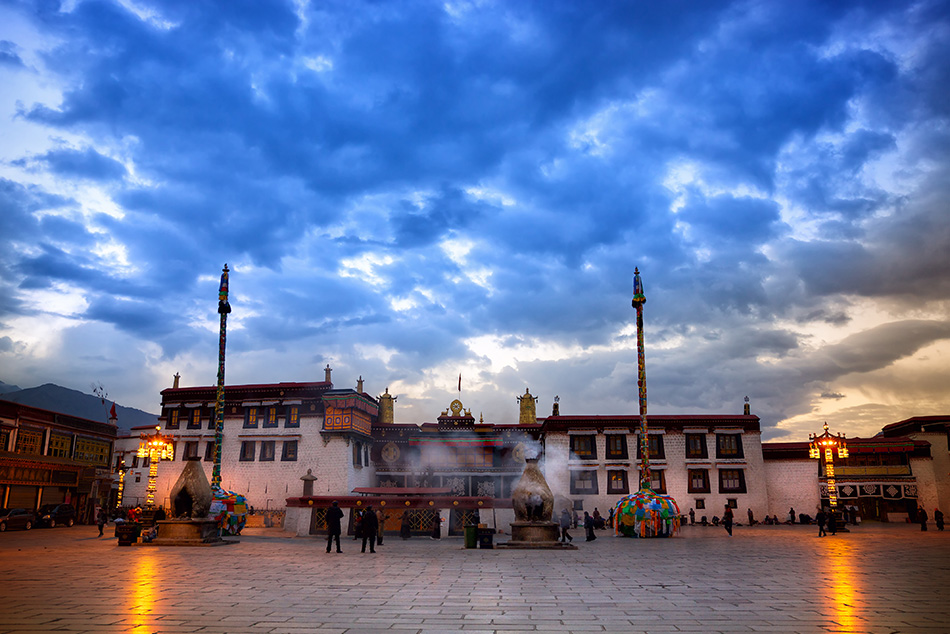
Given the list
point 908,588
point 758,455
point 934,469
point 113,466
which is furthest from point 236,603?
point 934,469

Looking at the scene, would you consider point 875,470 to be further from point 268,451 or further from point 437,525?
point 268,451

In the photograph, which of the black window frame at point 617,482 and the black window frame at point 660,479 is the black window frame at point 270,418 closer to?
the black window frame at point 617,482

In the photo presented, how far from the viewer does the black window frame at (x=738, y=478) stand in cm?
4784

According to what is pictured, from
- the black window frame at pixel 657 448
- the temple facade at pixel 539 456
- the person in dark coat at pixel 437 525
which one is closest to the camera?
the person in dark coat at pixel 437 525

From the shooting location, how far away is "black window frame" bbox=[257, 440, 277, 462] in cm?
4734

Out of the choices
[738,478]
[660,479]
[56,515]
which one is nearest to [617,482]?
[660,479]

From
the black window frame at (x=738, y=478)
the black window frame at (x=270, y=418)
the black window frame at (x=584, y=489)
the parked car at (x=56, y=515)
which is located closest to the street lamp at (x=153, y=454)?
the black window frame at (x=270, y=418)

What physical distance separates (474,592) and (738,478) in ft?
139

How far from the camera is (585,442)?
162 feet

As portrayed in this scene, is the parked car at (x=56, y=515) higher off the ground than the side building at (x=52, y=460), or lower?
lower

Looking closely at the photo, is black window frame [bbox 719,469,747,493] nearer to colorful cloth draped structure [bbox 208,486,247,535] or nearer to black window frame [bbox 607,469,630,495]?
black window frame [bbox 607,469,630,495]

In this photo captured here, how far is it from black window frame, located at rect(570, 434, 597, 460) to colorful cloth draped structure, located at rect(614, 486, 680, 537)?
1545 cm

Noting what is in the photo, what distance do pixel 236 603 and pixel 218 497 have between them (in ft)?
81.4

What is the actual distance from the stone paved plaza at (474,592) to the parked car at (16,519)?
65.0 feet
